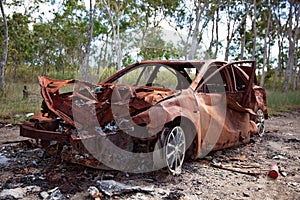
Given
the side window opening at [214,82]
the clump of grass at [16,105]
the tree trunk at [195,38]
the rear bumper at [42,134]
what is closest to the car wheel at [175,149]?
the side window opening at [214,82]

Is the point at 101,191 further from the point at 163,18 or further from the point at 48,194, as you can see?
the point at 163,18

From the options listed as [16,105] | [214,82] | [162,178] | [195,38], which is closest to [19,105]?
[16,105]

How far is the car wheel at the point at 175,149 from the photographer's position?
4.33 m

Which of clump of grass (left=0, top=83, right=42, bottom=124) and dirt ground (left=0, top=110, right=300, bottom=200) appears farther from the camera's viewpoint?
clump of grass (left=0, top=83, right=42, bottom=124)

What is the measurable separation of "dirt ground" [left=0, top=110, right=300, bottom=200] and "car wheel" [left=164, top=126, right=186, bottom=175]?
0.13 meters

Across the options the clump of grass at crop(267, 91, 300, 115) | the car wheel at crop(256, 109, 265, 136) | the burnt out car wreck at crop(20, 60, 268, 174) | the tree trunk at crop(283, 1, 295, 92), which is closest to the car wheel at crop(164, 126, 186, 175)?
the burnt out car wreck at crop(20, 60, 268, 174)

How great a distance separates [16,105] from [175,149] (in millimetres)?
7306

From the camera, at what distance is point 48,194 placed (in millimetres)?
3678

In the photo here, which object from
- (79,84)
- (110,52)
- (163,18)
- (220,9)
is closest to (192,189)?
(79,84)

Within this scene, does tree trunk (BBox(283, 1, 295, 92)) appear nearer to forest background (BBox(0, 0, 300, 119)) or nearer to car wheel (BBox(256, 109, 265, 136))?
forest background (BBox(0, 0, 300, 119))

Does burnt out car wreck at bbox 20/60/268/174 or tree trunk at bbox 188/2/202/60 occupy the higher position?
tree trunk at bbox 188/2/202/60

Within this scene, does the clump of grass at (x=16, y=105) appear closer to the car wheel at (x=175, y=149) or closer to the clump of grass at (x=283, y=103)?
the car wheel at (x=175, y=149)

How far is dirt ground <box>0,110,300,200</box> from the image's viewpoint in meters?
3.81

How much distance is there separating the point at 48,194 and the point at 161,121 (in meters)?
1.49
